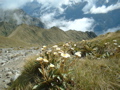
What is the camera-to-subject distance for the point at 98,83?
2836mm

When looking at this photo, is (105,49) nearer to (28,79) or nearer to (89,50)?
(89,50)

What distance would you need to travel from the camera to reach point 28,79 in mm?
3715

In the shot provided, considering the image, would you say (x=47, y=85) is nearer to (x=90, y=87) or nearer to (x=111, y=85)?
(x=90, y=87)

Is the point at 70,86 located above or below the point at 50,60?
below

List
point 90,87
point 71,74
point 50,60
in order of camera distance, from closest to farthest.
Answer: point 90,87, point 71,74, point 50,60

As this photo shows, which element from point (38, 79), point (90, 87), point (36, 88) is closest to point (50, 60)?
point (38, 79)

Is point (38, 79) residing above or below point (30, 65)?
below

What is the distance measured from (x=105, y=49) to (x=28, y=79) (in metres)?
5.05

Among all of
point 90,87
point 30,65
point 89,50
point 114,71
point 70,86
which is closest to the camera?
point 90,87

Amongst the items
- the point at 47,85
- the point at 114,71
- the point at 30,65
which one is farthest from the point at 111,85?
the point at 30,65

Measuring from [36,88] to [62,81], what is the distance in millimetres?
687

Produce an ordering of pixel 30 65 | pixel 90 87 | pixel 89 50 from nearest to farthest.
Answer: pixel 90 87 < pixel 30 65 < pixel 89 50

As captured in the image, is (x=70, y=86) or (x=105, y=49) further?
(x=105, y=49)

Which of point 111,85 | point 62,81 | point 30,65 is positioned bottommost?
point 111,85
